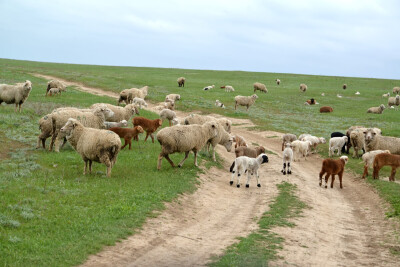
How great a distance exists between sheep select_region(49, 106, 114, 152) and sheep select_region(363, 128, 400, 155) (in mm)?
13712

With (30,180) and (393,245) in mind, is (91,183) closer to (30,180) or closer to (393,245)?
(30,180)

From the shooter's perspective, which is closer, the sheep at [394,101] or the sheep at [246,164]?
the sheep at [246,164]

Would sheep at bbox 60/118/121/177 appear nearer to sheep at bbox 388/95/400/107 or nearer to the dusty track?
the dusty track

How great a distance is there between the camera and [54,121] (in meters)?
17.7

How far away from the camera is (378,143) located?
2284 centimetres

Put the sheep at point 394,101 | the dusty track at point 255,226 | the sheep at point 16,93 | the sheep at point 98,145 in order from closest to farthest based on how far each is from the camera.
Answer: the dusty track at point 255,226 < the sheep at point 98,145 < the sheep at point 16,93 < the sheep at point 394,101

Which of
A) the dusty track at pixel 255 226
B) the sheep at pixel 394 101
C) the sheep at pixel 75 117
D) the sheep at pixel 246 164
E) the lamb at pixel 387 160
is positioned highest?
the sheep at pixel 394 101

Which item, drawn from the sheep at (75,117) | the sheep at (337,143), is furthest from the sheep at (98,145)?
the sheep at (337,143)

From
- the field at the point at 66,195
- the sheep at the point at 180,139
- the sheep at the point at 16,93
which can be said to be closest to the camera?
the field at the point at 66,195

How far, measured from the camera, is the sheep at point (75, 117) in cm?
1772

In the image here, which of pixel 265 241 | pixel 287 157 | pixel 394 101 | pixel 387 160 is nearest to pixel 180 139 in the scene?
pixel 287 157

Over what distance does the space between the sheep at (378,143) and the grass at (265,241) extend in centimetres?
994

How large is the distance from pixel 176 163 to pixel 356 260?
9.75m

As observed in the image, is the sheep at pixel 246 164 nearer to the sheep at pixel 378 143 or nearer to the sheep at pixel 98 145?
the sheep at pixel 98 145
